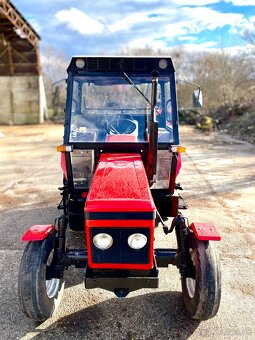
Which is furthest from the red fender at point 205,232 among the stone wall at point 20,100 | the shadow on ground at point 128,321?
the stone wall at point 20,100

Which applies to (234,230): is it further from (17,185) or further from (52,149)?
(52,149)

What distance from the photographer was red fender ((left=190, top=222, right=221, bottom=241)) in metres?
2.83

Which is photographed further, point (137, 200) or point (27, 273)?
point (27, 273)

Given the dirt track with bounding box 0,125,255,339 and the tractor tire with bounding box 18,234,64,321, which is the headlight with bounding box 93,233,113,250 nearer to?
the tractor tire with bounding box 18,234,64,321

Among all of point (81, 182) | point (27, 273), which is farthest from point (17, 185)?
point (27, 273)

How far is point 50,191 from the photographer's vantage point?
7.14m

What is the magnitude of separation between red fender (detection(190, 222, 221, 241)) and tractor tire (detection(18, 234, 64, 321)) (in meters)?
1.22

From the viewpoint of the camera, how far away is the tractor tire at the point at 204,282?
8.84 ft

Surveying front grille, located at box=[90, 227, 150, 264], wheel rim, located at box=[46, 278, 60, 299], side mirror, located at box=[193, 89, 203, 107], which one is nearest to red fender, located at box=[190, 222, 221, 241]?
front grille, located at box=[90, 227, 150, 264]

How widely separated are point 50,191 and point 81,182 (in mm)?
3369

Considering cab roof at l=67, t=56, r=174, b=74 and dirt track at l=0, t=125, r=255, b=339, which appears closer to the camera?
dirt track at l=0, t=125, r=255, b=339

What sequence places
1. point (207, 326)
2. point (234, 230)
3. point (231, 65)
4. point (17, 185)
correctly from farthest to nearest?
point (231, 65) < point (17, 185) < point (234, 230) < point (207, 326)

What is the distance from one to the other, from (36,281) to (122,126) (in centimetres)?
197

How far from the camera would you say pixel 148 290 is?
11.4ft
